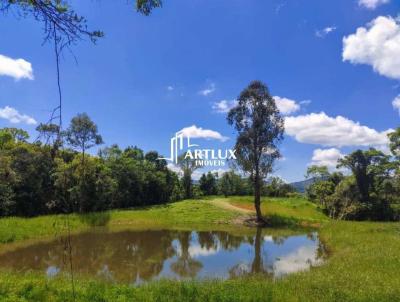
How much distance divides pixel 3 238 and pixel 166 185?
116ft

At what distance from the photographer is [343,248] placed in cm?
1873

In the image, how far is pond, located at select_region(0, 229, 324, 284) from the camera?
1391 cm

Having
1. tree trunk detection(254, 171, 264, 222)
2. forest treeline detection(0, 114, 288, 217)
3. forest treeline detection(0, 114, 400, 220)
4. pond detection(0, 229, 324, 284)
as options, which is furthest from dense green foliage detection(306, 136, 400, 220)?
forest treeline detection(0, 114, 288, 217)

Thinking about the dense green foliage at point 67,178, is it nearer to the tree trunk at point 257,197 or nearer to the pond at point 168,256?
the pond at point 168,256

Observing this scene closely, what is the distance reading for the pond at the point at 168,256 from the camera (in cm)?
1391

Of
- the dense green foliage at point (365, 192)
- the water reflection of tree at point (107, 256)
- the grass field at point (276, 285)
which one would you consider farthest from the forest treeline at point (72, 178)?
the dense green foliage at point (365, 192)

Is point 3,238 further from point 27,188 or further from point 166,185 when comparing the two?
point 166,185

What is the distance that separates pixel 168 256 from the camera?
1759 cm

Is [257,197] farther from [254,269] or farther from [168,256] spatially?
[254,269]

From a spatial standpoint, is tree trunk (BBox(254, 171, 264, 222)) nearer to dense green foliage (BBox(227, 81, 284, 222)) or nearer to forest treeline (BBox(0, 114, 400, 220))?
dense green foliage (BBox(227, 81, 284, 222))

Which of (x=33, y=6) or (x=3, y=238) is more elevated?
(x=33, y=6)

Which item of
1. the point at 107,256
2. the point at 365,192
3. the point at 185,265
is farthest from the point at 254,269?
the point at 365,192

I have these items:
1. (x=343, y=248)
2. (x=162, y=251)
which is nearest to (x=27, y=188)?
(x=162, y=251)

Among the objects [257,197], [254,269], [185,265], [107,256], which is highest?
[257,197]
